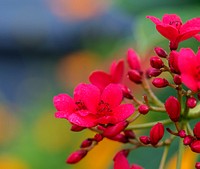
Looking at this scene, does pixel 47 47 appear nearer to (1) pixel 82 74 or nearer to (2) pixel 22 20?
(2) pixel 22 20

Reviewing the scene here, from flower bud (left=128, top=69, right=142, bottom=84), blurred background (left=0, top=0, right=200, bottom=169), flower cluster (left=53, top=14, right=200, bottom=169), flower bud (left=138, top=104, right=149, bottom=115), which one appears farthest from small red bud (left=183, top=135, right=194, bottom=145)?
blurred background (left=0, top=0, right=200, bottom=169)

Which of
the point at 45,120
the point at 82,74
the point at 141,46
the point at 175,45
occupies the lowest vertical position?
the point at 175,45

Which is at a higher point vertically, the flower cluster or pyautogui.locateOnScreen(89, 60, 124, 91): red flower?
pyautogui.locateOnScreen(89, 60, 124, 91): red flower

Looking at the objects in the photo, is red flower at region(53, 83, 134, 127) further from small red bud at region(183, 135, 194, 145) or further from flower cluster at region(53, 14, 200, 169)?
small red bud at region(183, 135, 194, 145)

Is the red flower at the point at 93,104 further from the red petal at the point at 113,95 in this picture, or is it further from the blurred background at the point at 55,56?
the blurred background at the point at 55,56

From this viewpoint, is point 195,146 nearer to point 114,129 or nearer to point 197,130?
point 197,130

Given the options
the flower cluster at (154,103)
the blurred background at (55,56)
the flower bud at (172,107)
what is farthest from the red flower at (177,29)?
the blurred background at (55,56)

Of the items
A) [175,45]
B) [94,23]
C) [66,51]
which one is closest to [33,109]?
[94,23]

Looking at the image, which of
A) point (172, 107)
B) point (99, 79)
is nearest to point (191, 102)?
point (172, 107)
